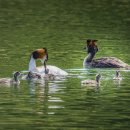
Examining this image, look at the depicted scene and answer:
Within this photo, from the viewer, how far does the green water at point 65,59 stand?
24.5 meters

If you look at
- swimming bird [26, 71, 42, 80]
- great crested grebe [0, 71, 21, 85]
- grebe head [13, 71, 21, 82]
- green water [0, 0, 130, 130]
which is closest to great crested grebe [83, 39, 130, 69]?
green water [0, 0, 130, 130]

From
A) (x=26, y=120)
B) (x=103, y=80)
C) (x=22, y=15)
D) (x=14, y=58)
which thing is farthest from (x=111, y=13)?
(x=26, y=120)

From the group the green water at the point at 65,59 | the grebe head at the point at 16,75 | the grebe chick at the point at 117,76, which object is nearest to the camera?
the green water at the point at 65,59

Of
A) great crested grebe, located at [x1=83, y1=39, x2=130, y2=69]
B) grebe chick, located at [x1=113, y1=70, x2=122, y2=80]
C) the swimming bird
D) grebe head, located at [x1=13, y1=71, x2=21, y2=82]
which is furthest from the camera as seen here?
great crested grebe, located at [x1=83, y1=39, x2=130, y2=69]

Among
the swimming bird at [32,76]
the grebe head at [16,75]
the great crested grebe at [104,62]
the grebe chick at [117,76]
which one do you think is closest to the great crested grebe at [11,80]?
the grebe head at [16,75]

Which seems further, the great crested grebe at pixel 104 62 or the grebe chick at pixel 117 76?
the great crested grebe at pixel 104 62

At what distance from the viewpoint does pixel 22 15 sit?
53.7 metres

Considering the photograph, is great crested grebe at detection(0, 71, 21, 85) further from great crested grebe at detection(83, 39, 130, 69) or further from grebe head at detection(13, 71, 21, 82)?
great crested grebe at detection(83, 39, 130, 69)

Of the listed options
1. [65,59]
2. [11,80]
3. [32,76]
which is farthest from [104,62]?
[11,80]

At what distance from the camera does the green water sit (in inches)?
965

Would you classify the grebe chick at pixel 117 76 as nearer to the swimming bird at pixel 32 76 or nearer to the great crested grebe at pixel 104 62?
the swimming bird at pixel 32 76

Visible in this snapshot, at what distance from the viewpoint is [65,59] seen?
35344mm

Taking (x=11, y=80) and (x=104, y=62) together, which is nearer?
(x=11, y=80)

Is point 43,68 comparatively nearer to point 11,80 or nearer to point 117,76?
point 117,76
